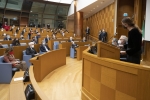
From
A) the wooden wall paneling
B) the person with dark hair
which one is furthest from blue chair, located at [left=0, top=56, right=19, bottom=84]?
the wooden wall paneling

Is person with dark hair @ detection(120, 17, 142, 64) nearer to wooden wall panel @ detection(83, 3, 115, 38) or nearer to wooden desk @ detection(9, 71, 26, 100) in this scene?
wooden desk @ detection(9, 71, 26, 100)

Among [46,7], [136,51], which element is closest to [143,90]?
[136,51]

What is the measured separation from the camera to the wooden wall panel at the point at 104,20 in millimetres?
12244

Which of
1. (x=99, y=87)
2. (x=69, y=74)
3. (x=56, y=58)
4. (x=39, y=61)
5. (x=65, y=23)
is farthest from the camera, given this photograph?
(x=65, y=23)

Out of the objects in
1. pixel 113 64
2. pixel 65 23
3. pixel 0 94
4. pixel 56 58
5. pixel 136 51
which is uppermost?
pixel 65 23

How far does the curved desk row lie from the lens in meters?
1.91

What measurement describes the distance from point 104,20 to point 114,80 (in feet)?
40.2

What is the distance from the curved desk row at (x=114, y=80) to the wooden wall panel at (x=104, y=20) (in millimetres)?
9625

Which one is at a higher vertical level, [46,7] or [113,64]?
[46,7]

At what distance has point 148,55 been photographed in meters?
6.44

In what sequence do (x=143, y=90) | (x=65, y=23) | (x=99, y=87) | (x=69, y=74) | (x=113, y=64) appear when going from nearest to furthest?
(x=143, y=90) → (x=113, y=64) → (x=99, y=87) → (x=69, y=74) → (x=65, y=23)

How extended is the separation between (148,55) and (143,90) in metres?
4.96

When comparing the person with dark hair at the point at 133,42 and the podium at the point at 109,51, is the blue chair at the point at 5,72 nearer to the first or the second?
the podium at the point at 109,51

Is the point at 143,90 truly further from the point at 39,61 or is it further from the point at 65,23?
the point at 65,23
